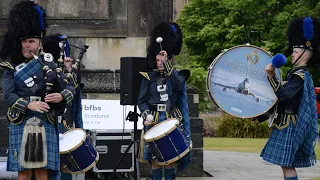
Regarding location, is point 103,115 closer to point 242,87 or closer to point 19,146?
point 242,87

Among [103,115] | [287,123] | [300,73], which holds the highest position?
[300,73]

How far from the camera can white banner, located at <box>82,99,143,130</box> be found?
1121cm

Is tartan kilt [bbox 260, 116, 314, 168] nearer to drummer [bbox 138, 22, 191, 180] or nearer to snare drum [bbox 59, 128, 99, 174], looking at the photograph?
drummer [bbox 138, 22, 191, 180]

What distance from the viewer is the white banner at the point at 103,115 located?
11211mm

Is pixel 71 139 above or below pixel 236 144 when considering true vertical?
above

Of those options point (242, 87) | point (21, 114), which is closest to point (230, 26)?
point (242, 87)

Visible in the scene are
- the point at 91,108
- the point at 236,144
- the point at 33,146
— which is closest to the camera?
the point at 33,146

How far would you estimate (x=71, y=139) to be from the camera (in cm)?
800

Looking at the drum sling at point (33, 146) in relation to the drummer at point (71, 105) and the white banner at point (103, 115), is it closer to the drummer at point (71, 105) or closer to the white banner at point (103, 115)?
the drummer at point (71, 105)

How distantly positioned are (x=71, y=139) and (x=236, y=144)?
13.5m

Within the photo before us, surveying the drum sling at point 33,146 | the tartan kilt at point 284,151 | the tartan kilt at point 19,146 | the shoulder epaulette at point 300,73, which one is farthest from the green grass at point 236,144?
the drum sling at point 33,146

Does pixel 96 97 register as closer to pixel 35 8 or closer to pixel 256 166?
pixel 256 166

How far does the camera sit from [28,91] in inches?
283

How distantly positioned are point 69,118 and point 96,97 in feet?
8.78
